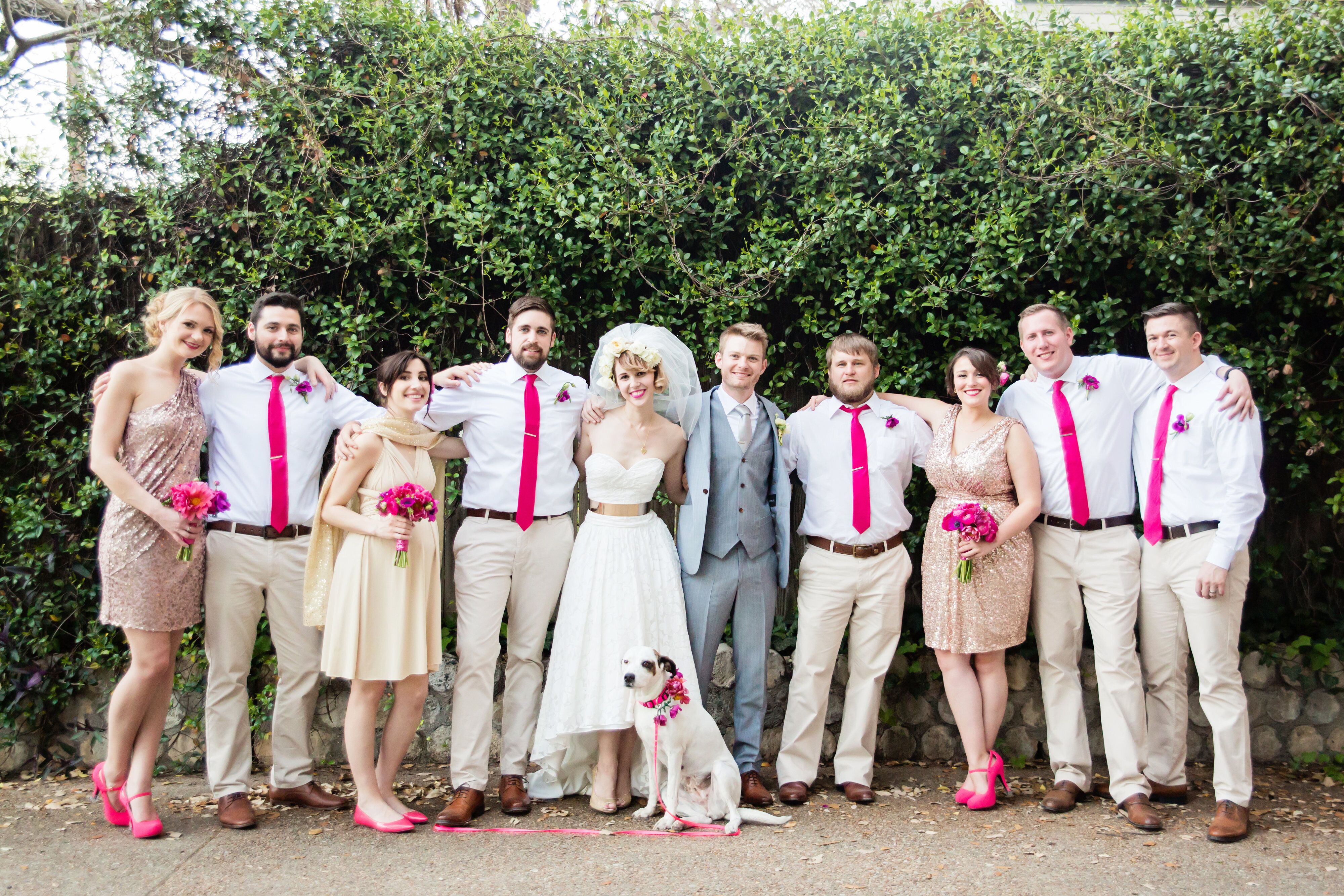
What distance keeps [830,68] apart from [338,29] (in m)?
2.63

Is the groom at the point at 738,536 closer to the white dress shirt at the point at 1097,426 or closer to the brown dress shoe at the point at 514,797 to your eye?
the brown dress shoe at the point at 514,797

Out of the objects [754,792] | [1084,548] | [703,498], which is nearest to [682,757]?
[754,792]

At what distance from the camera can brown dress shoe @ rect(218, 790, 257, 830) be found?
12.3 ft

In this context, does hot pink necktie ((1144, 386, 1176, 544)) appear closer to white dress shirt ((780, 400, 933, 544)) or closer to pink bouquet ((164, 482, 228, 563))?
white dress shirt ((780, 400, 933, 544))

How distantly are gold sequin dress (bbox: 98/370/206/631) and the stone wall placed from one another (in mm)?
1260

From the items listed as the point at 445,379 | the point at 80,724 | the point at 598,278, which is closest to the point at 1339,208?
the point at 598,278

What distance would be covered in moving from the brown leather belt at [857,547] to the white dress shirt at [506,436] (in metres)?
1.19

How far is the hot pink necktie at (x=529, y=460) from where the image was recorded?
400cm

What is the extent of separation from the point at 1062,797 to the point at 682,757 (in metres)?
1.70

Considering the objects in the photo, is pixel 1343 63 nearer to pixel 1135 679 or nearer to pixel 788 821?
pixel 1135 679

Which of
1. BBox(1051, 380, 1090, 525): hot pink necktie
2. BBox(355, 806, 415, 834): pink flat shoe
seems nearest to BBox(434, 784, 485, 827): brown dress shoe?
BBox(355, 806, 415, 834): pink flat shoe

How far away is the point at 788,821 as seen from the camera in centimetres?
384

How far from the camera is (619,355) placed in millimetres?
4066

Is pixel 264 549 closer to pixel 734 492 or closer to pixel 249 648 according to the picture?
pixel 249 648
